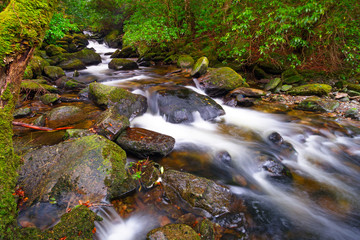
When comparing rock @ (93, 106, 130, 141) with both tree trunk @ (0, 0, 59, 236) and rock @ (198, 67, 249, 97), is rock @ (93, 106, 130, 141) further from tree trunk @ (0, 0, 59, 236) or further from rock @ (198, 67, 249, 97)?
rock @ (198, 67, 249, 97)

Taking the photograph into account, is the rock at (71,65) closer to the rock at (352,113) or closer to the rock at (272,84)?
A: the rock at (272,84)

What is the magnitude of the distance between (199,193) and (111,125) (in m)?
2.44

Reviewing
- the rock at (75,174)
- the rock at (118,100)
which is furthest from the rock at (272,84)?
the rock at (75,174)

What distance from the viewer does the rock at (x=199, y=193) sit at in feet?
9.04

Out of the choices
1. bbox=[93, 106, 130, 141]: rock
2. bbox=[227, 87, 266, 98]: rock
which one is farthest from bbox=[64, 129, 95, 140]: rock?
bbox=[227, 87, 266, 98]: rock

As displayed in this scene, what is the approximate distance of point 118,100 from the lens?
17.7ft

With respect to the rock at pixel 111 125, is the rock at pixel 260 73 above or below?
above

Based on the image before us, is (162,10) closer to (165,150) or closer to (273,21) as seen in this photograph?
(273,21)

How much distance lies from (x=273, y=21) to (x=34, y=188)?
8.53 metres

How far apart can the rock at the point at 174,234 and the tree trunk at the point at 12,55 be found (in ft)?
4.47

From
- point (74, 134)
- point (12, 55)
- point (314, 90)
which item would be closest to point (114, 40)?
point (74, 134)

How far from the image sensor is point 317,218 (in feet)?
9.30

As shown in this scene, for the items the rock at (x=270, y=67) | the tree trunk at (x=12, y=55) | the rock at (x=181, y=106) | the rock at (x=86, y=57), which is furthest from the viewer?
the rock at (x=86, y=57)

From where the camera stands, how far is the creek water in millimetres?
2668
